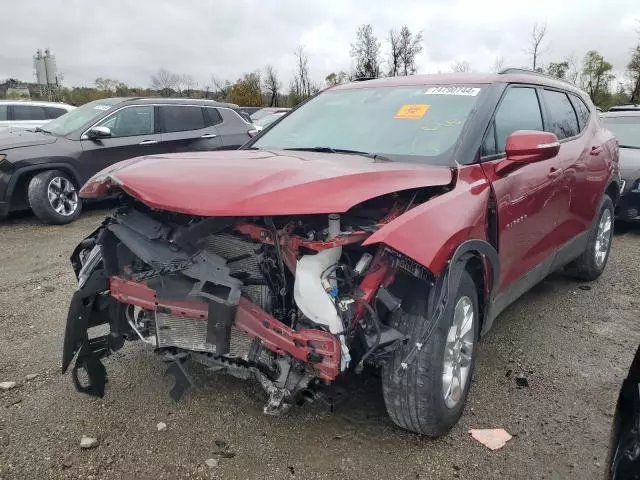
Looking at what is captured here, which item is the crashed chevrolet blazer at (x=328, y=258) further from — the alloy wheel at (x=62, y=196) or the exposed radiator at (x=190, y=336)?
the alloy wheel at (x=62, y=196)

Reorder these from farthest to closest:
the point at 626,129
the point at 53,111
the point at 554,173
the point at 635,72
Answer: the point at 635,72 → the point at 53,111 → the point at 626,129 → the point at 554,173

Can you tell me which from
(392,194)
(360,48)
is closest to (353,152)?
(392,194)

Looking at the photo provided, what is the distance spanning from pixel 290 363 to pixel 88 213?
6799 mm

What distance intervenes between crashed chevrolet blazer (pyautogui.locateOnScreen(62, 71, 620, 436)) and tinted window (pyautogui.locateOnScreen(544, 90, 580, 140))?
0.90 meters

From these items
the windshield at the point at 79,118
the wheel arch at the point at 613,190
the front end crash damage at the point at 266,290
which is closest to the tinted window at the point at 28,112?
the windshield at the point at 79,118

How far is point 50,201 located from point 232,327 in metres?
5.96

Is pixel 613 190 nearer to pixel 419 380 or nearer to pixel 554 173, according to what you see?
pixel 554 173

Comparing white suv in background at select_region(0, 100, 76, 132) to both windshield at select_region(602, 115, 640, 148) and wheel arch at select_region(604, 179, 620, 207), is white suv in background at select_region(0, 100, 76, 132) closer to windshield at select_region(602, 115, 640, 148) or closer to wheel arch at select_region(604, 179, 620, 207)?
windshield at select_region(602, 115, 640, 148)

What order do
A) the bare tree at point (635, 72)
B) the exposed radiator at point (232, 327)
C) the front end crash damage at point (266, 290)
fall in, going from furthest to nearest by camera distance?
the bare tree at point (635, 72), the exposed radiator at point (232, 327), the front end crash damage at point (266, 290)

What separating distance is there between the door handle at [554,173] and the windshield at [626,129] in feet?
16.4

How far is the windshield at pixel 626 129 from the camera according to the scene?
7.69m

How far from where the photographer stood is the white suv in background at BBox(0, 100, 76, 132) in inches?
450

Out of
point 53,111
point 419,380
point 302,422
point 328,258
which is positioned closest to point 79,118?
point 53,111

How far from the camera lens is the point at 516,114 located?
11.1 feet
